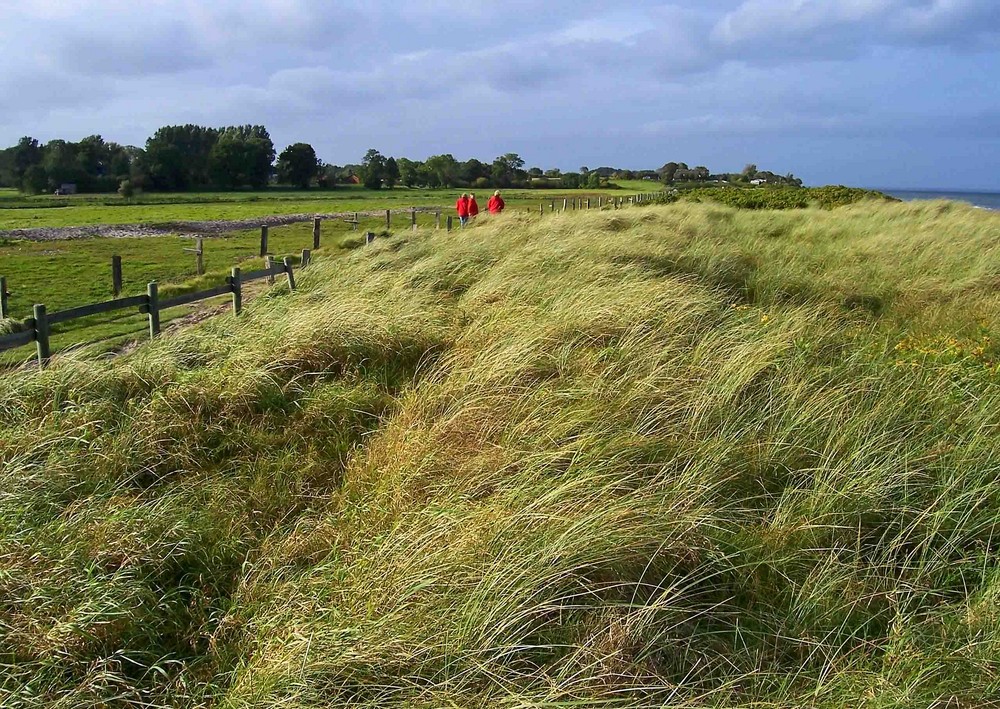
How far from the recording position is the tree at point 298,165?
303 ft

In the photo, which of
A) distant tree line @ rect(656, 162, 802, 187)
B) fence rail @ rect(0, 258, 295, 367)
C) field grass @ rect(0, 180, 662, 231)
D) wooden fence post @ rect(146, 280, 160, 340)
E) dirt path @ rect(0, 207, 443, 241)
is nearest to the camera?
fence rail @ rect(0, 258, 295, 367)

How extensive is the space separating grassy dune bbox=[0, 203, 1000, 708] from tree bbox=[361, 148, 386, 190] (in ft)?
302

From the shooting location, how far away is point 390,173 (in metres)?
97.4

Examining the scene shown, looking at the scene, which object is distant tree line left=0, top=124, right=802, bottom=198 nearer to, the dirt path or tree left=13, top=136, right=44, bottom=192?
tree left=13, top=136, right=44, bottom=192

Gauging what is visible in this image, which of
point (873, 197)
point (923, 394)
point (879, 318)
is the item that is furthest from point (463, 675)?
point (873, 197)

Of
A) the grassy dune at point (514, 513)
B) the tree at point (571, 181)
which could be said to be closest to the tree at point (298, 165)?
the tree at point (571, 181)

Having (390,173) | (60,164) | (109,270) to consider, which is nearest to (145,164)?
(60,164)

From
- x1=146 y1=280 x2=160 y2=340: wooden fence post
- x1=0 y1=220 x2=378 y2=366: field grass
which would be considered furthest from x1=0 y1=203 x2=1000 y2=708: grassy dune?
x1=0 y1=220 x2=378 y2=366: field grass

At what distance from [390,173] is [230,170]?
20.6m

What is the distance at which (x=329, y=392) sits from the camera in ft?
17.9

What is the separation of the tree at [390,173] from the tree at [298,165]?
9.22 meters

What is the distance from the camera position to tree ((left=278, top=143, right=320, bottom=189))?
92.5 m

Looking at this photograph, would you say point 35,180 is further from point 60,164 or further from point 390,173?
point 390,173

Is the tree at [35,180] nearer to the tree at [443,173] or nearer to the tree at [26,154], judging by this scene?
the tree at [26,154]
